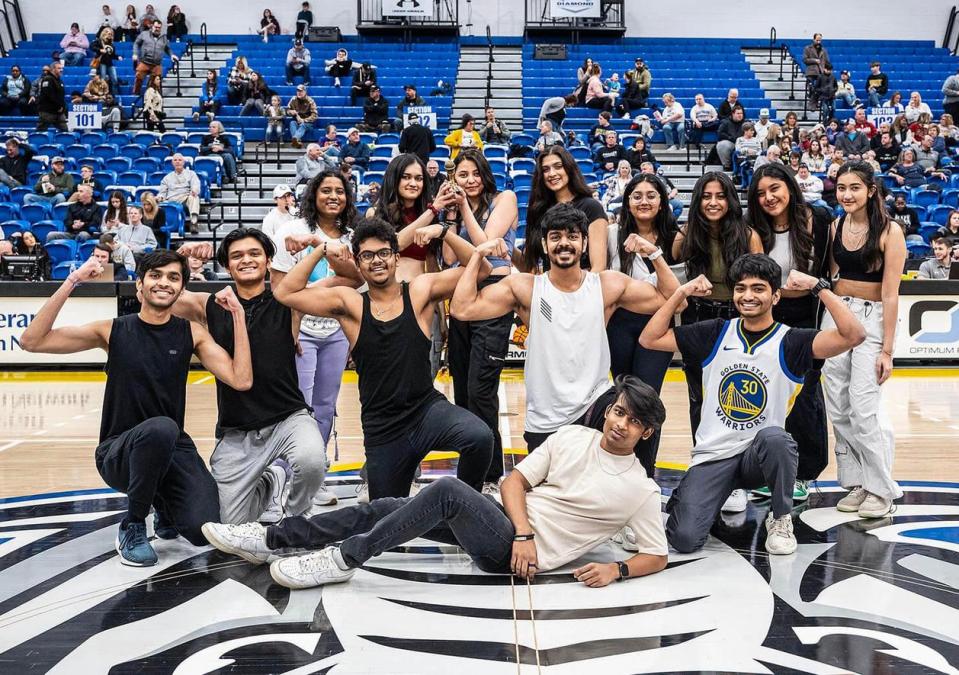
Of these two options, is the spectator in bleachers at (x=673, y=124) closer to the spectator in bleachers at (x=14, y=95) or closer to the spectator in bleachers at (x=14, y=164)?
the spectator in bleachers at (x=14, y=164)

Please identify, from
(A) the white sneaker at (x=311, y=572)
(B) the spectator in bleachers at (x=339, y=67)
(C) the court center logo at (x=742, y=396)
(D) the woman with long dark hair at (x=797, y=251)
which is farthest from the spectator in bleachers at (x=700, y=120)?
(A) the white sneaker at (x=311, y=572)

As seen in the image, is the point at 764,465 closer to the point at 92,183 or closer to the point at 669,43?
the point at 92,183

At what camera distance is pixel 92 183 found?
13641mm


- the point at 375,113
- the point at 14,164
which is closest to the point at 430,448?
the point at 14,164

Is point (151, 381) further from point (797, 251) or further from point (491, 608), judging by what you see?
point (797, 251)

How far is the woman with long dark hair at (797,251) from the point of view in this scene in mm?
4684

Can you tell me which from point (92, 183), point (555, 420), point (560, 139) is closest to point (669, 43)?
point (560, 139)

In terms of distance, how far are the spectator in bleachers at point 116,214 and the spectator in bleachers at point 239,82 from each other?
6585 mm

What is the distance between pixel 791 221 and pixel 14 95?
17.0 metres

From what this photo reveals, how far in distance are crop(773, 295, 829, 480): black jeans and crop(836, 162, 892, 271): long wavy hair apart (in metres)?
0.34

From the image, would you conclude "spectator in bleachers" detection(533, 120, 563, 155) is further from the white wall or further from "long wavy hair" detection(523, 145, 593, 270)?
"long wavy hair" detection(523, 145, 593, 270)

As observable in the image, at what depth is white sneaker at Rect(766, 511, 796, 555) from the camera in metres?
4.10

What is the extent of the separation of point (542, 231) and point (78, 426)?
4559 mm

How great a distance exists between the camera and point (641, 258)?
4793 mm
